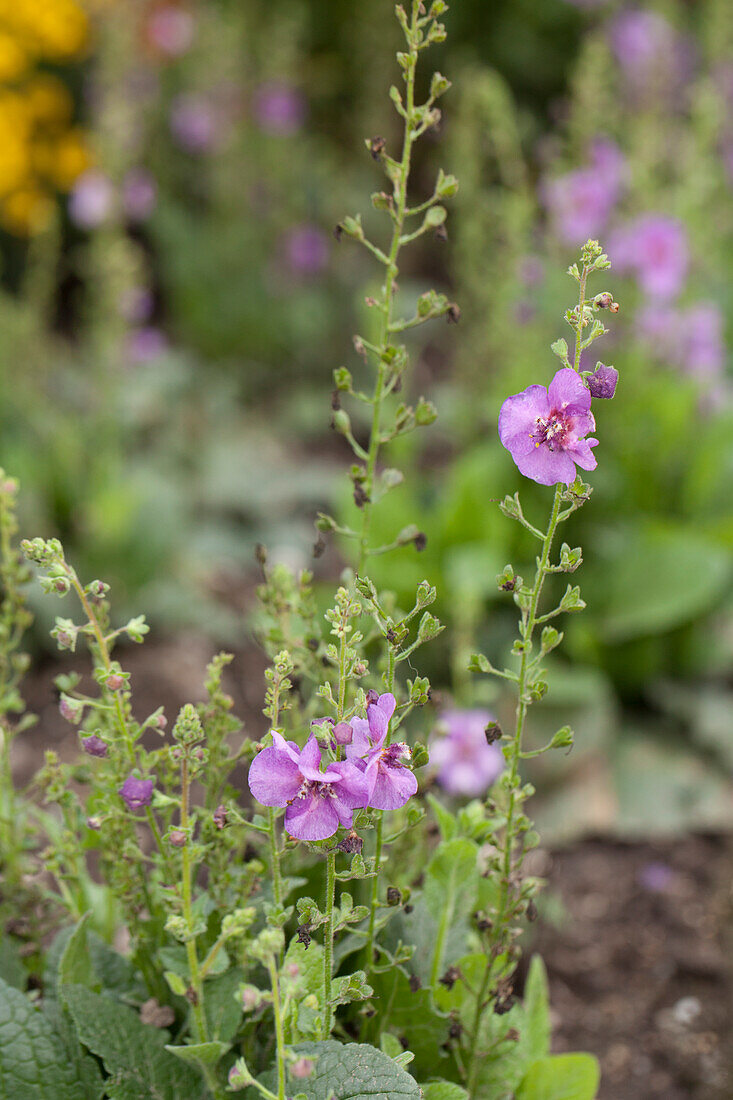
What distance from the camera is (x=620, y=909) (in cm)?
219

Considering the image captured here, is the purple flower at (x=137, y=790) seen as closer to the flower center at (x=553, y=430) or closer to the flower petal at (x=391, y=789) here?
the flower petal at (x=391, y=789)

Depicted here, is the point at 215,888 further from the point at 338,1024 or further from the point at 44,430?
the point at 44,430

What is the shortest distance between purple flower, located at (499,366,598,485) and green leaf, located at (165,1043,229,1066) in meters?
0.60

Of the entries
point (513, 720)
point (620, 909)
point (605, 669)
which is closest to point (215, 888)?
point (620, 909)

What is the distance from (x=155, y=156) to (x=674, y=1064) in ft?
14.7

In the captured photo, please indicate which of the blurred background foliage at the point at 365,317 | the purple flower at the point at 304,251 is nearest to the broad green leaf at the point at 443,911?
the blurred background foliage at the point at 365,317

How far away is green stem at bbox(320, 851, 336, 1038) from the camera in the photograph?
903 mm

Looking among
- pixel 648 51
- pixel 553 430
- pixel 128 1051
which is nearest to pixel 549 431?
pixel 553 430

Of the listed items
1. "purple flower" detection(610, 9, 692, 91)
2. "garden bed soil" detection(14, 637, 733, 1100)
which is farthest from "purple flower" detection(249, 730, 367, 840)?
"purple flower" detection(610, 9, 692, 91)

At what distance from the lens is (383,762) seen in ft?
2.88

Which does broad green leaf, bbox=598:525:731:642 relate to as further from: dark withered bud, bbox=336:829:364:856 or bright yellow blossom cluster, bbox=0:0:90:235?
bright yellow blossom cluster, bbox=0:0:90:235

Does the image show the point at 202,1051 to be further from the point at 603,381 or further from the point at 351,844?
the point at 603,381

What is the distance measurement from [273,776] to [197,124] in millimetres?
4372

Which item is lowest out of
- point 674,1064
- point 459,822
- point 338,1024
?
point 674,1064
